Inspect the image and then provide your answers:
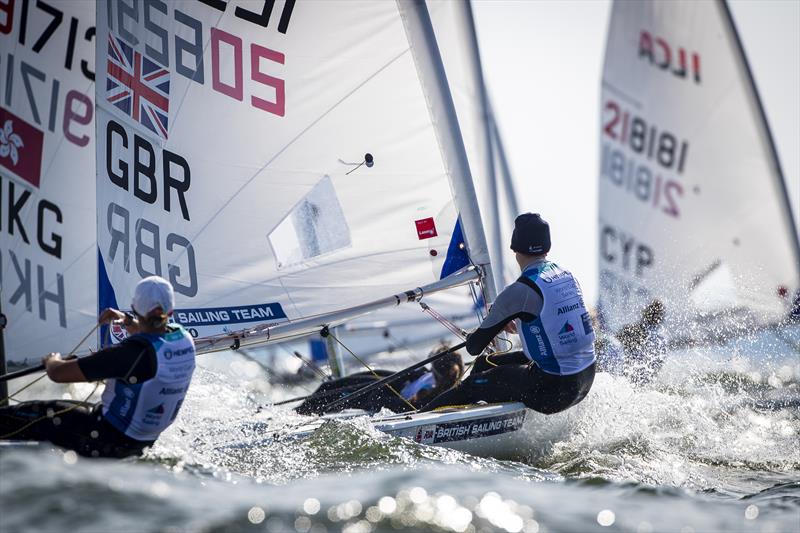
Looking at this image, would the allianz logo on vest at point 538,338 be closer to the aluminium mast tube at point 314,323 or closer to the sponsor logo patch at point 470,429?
the sponsor logo patch at point 470,429

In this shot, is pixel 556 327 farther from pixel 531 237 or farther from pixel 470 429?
pixel 470 429

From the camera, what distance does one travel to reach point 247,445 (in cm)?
396

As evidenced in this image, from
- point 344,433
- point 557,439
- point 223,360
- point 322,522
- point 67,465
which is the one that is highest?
point 67,465

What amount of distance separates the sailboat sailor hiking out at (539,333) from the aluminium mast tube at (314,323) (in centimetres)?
63

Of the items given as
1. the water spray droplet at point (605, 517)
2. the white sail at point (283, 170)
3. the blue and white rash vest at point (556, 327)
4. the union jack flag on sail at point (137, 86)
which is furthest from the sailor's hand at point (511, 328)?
the union jack flag on sail at point (137, 86)

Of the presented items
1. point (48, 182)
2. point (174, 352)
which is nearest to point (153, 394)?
point (174, 352)

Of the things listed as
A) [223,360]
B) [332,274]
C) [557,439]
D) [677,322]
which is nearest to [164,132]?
[332,274]

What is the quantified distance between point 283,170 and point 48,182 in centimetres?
255

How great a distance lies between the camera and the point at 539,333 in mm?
4555

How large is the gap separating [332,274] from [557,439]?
1503 millimetres

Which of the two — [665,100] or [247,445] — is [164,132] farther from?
[665,100]

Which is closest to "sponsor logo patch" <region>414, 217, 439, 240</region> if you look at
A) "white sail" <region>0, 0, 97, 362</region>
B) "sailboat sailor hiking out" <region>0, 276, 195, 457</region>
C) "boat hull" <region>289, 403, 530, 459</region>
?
"boat hull" <region>289, 403, 530, 459</region>

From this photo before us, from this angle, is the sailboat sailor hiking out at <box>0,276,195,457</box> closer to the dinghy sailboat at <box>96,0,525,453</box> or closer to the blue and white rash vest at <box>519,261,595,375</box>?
the dinghy sailboat at <box>96,0,525,453</box>

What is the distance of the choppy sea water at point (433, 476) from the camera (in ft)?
8.34
